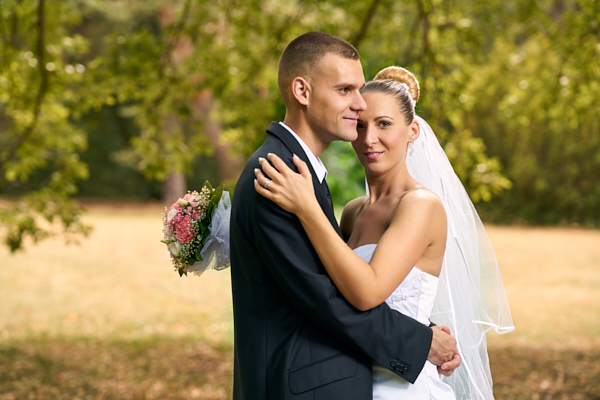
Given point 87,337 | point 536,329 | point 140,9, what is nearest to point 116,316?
point 87,337

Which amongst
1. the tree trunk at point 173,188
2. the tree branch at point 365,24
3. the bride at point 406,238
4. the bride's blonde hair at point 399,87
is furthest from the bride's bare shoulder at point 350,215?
the tree trunk at point 173,188

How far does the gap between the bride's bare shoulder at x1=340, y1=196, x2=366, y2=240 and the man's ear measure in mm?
777

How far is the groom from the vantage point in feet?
6.36

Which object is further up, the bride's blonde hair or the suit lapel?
the bride's blonde hair

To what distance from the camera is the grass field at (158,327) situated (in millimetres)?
6500

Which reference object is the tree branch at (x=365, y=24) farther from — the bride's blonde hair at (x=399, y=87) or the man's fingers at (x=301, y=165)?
the man's fingers at (x=301, y=165)

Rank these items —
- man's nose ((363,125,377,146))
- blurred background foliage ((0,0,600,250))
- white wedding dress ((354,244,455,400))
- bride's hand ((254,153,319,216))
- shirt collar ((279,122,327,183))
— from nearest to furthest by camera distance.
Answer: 1. bride's hand ((254,153,319,216))
2. shirt collar ((279,122,327,183))
3. white wedding dress ((354,244,455,400))
4. man's nose ((363,125,377,146))
5. blurred background foliage ((0,0,600,250))

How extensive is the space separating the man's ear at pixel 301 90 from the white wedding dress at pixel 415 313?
681 millimetres

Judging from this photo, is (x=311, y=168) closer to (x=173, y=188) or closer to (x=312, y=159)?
(x=312, y=159)

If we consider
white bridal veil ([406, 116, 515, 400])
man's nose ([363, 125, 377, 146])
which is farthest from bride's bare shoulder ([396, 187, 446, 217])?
white bridal veil ([406, 116, 515, 400])

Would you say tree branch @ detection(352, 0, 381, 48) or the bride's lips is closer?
the bride's lips

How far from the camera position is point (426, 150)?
282 centimetres

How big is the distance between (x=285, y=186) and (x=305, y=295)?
0.38m

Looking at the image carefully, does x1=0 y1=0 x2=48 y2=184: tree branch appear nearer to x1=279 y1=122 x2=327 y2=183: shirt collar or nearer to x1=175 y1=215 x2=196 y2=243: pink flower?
x1=175 y1=215 x2=196 y2=243: pink flower
